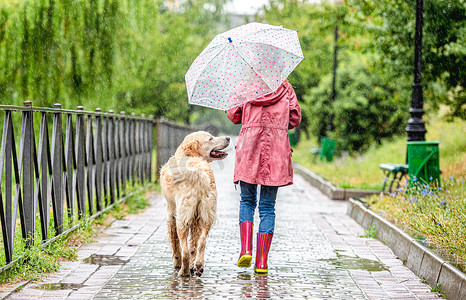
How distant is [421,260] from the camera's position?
5953 millimetres

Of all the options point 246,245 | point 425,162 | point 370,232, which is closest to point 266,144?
point 246,245

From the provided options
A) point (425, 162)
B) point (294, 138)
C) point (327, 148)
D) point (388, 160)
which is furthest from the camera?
point (294, 138)

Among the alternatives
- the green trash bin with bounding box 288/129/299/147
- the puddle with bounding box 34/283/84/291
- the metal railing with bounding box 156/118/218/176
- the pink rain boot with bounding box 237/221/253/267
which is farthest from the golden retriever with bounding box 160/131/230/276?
the green trash bin with bounding box 288/129/299/147

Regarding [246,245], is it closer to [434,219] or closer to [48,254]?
[48,254]

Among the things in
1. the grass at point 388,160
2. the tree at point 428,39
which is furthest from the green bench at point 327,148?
the tree at point 428,39

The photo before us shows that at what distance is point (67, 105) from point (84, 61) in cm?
106

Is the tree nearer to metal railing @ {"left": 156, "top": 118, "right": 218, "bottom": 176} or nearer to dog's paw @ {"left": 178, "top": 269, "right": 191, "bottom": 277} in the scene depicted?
metal railing @ {"left": 156, "top": 118, "right": 218, "bottom": 176}

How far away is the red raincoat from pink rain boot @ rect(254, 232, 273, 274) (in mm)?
511

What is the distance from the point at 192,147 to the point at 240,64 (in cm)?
100

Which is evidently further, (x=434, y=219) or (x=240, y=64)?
(x=434, y=219)

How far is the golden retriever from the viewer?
5547mm

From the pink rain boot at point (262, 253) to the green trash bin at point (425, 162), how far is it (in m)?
4.07

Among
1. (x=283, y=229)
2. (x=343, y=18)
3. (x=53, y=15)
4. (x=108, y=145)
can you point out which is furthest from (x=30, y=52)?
(x=343, y=18)

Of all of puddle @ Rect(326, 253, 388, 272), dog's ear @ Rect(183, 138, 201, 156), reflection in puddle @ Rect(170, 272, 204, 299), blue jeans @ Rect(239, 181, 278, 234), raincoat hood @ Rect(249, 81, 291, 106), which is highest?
raincoat hood @ Rect(249, 81, 291, 106)
